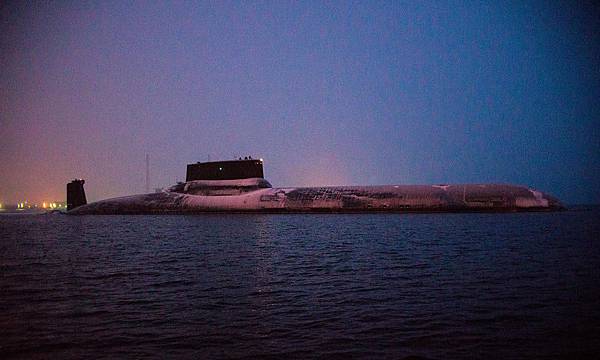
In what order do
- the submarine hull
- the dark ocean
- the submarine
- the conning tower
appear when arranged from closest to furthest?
the dark ocean, the submarine hull, the submarine, the conning tower

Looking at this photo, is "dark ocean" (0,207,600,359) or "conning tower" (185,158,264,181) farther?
"conning tower" (185,158,264,181)

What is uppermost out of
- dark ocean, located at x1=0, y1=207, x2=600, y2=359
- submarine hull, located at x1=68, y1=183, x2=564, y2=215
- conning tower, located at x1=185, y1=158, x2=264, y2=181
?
conning tower, located at x1=185, y1=158, x2=264, y2=181

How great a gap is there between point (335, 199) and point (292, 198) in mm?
5666

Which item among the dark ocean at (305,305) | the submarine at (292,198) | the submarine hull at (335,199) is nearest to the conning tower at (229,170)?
the submarine at (292,198)

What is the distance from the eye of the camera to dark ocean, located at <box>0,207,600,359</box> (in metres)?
6.52

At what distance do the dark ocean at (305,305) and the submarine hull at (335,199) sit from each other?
32.2m

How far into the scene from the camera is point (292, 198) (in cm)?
5516

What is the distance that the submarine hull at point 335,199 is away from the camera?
48.3 meters

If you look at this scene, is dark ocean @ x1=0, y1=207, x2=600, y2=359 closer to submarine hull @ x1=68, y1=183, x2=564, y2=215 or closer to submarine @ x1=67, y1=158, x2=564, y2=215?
submarine hull @ x1=68, y1=183, x2=564, y2=215

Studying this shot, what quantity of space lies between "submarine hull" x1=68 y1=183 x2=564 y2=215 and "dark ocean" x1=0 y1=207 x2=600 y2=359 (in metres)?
32.2

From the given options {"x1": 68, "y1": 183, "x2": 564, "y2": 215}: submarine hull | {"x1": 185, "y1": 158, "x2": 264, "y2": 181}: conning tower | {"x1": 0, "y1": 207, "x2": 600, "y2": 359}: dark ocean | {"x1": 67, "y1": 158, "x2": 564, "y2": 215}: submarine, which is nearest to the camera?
{"x1": 0, "y1": 207, "x2": 600, "y2": 359}: dark ocean

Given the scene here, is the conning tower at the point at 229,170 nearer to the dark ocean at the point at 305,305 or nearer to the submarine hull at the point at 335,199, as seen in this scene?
the submarine hull at the point at 335,199

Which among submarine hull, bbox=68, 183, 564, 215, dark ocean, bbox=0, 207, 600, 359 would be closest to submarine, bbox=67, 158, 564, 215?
submarine hull, bbox=68, 183, 564, 215

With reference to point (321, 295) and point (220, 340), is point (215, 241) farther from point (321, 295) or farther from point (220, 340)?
point (220, 340)
